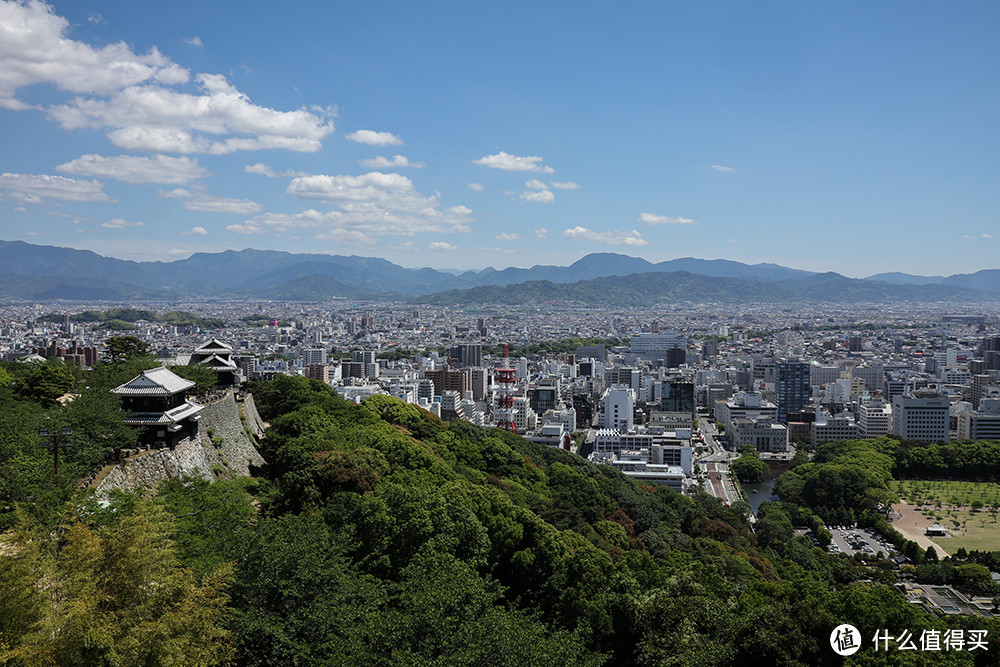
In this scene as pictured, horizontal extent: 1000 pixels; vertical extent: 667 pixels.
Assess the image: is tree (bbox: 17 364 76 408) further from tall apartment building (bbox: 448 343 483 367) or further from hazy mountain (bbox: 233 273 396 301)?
hazy mountain (bbox: 233 273 396 301)

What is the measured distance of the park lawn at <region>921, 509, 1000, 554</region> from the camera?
18.6 meters

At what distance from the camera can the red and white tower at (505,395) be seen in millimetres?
34219

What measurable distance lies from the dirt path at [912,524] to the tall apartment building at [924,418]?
11182mm

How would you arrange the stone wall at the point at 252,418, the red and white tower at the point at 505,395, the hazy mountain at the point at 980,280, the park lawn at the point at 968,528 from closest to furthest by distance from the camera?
the stone wall at the point at 252,418 < the park lawn at the point at 968,528 < the red and white tower at the point at 505,395 < the hazy mountain at the point at 980,280

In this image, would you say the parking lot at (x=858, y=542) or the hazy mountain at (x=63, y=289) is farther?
the hazy mountain at (x=63, y=289)

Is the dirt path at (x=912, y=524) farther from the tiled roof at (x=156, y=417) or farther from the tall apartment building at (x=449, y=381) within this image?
the tall apartment building at (x=449, y=381)

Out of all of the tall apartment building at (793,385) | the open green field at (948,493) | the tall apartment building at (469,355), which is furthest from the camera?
the tall apartment building at (469,355)

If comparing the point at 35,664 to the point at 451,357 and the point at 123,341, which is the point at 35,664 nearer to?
the point at 123,341

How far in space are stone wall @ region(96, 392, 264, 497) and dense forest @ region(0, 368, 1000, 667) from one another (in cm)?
41

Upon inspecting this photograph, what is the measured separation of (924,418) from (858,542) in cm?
1583

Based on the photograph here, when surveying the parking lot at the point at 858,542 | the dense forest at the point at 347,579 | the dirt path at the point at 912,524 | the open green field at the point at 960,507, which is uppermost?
the dense forest at the point at 347,579

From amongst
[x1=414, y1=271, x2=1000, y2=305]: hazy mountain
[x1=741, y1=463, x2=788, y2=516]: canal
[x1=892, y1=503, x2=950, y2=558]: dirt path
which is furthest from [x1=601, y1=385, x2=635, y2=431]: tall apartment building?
[x1=414, y1=271, x2=1000, y2=305]: hazy mountain

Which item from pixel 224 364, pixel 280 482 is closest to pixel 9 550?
pixel 280 482

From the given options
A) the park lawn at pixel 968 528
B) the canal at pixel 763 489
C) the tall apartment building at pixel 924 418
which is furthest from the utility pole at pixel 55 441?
the tall apartment building at pixel 924 418
